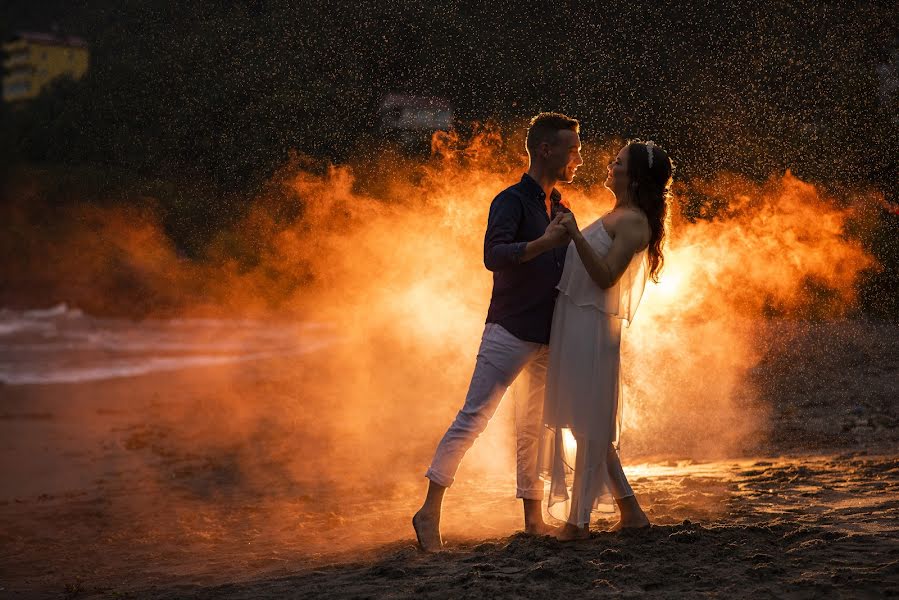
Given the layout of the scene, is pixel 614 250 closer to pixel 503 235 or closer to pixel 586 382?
pixel 503 235

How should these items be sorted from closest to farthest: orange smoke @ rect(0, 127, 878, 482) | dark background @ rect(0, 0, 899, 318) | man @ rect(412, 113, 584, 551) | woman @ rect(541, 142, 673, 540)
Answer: woman @ rect(541, 142, 673, 540)
man @ rect(412, 113, 584, 551)
orange smoke @ rect(0, 127, 878, 482)
dark background @ rect(0, 0, 899, 318)

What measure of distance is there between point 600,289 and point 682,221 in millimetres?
4536

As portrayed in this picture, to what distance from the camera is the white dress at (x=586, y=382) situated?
4.62 m

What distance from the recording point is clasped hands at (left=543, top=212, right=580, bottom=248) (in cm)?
442

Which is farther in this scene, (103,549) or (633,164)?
(103,549)

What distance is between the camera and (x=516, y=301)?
4742 millimetres

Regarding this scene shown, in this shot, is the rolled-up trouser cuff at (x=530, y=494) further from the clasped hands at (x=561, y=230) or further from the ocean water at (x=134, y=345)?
the ocean water at (x=134, y=345)

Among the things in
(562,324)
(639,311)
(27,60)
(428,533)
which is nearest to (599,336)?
(562,324)

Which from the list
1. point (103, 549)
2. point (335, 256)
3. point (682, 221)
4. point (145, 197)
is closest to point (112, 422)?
point (335, 256)

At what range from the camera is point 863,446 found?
7383 mm

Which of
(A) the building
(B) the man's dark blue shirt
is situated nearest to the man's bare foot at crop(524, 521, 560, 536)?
(B) the man's dark blue shirt

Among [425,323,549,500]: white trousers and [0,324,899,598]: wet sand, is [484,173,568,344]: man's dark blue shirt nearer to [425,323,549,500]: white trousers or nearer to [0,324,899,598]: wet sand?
[425,323,549,500]: white trousers

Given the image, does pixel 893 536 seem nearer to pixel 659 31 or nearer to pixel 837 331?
pixel 837 331

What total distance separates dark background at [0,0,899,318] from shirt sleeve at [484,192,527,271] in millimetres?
7718
